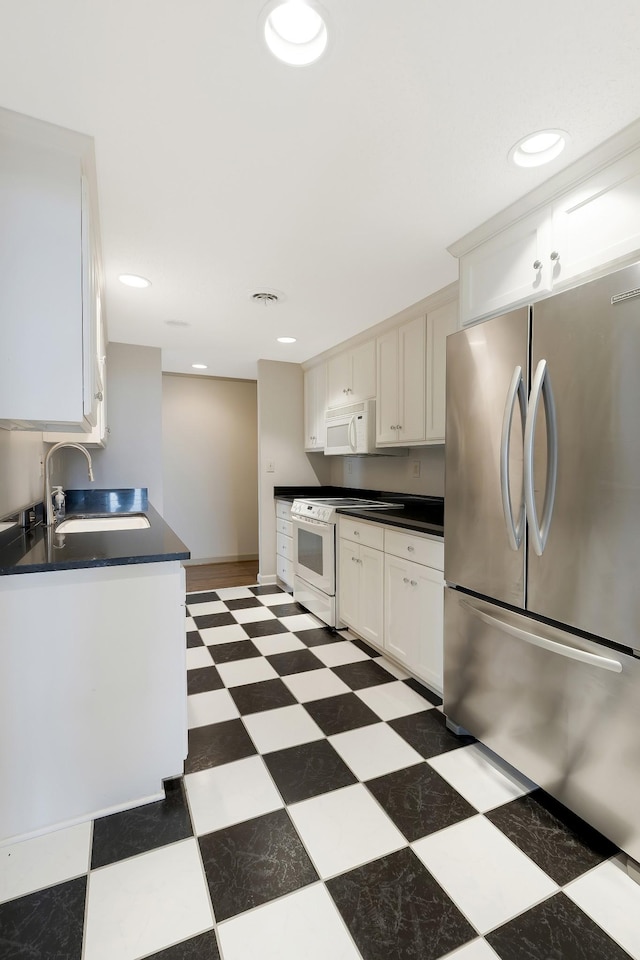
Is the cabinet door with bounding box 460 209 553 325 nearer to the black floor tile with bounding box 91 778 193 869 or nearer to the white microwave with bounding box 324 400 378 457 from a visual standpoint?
the white microwave with bounding box 324 400 378 457

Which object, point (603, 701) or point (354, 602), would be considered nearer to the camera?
point (603, 701)

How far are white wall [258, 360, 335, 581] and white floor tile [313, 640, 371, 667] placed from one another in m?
1.58

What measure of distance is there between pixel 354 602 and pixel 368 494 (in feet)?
4.17

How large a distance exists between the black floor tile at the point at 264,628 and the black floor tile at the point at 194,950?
195cm

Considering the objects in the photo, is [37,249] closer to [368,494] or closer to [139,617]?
[139,617]

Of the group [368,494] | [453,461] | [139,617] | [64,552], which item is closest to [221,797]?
[139,617]

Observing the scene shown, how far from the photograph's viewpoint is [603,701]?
1307 millimetres

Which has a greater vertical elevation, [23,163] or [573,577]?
[23,163]

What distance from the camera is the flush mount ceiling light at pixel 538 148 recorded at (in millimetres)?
1370

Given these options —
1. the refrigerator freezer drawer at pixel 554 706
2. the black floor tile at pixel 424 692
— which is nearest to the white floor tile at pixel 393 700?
the black floor tile at pixel 424 692

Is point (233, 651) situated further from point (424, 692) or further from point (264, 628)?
point (424, 692)

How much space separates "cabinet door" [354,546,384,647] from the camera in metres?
2.62

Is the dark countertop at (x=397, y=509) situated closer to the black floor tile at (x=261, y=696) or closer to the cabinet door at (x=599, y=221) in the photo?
the black floor tile at (x=261, y=696)

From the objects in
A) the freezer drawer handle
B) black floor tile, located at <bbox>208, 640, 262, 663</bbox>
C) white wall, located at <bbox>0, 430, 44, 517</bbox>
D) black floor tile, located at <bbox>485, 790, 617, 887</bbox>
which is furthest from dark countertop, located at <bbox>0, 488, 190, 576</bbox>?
black floor tile, located at <bbox>485, 790, 617, 887</bbox>
